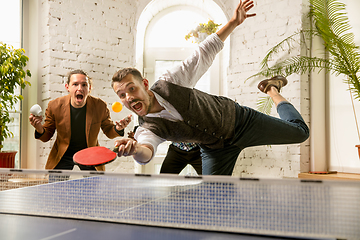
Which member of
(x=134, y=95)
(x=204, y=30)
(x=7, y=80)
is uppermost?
(x=204, y=30)

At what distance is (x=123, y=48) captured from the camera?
4.68 metres

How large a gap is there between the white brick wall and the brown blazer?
75 cm

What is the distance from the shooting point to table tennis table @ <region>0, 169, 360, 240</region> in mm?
901

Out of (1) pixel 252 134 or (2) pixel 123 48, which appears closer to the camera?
(1) pixel 252 134

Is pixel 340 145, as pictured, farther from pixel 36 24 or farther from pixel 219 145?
pixel 36 24

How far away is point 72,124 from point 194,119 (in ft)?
6.19

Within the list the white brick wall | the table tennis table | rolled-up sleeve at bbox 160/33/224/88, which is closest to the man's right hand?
the white brick wall

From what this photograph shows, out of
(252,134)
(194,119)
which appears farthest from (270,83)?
(194,119)

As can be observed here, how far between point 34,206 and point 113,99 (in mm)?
3413

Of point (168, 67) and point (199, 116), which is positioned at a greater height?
point (168, 67)

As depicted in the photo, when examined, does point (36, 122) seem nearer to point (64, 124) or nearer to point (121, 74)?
point (64, 124)

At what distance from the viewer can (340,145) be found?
4.07 m

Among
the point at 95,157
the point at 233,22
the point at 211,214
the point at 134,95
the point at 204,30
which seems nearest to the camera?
the point at 211,214

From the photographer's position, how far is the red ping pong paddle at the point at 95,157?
141 cm
